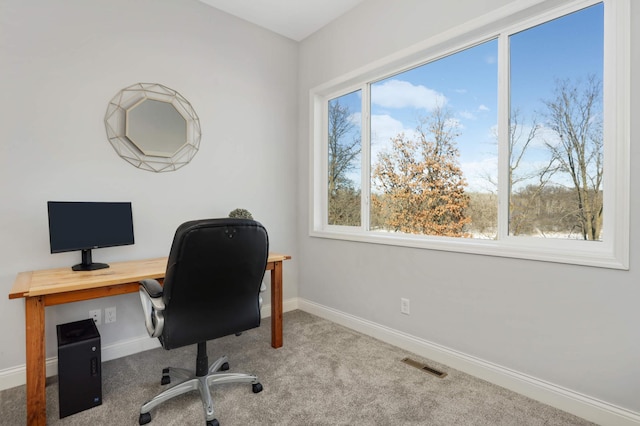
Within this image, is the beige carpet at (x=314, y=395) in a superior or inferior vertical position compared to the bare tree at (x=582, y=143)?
inferior

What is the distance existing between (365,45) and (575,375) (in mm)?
2750

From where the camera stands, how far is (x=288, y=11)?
308 centimetres

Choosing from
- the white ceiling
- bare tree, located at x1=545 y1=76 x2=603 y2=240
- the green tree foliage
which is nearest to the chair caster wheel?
the green tree foliage

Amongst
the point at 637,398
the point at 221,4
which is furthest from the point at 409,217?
the point at 221,4

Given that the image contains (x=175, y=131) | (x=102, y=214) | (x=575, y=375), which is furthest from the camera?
(x=175, y=131)

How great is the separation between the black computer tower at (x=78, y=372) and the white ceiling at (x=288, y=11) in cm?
275

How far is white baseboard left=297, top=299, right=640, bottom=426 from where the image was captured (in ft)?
5.68

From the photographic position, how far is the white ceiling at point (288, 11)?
295 centimetres

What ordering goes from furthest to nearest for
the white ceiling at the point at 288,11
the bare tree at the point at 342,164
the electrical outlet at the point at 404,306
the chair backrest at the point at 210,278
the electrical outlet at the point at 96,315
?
the bare tree at the point at 342,164, the white ceiling at the point at 288,11, the electrical outlet at the point at 404,306, the electrical outlet at the point at 96,315, the chair backrest at the point at 210,278

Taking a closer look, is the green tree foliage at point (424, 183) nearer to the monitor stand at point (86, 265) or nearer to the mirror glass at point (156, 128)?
the mirror glass at point (156, 128)

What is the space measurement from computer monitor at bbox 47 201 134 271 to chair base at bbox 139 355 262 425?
0.90 m

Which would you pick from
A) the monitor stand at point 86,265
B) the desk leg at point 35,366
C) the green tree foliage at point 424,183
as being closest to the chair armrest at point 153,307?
the desk leg at point 35,366

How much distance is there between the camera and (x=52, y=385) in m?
2.15

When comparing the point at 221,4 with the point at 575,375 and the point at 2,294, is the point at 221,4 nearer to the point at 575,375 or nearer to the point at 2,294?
the point at 2,294
